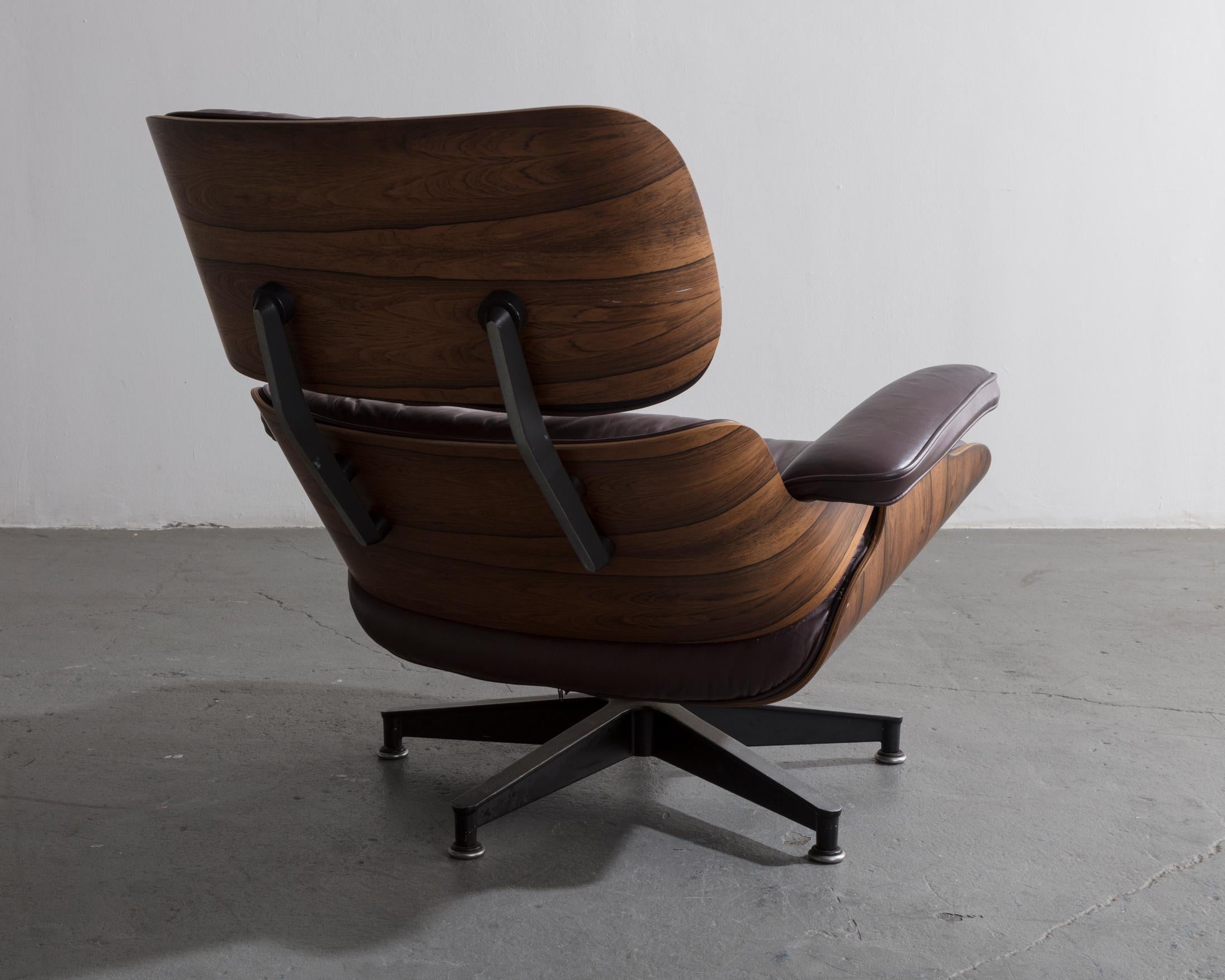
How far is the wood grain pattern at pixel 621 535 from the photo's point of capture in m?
1.24

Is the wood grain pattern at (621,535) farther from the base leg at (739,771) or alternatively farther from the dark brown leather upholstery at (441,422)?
the base leg at (739,771)

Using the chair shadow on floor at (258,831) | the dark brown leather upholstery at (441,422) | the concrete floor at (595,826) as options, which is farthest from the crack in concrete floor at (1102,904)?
the dark brown leather upholstery at (441,422)

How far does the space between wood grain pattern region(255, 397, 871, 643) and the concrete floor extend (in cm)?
33

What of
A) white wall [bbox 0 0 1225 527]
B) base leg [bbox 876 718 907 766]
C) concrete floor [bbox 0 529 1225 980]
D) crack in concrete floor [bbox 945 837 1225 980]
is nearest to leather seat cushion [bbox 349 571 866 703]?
concrete floor [bbox 0 529 1225 980]

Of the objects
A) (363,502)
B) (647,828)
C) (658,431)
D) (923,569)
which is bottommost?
(923,569)

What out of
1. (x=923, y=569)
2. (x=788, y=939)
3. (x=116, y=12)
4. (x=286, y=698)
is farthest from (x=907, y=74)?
(x=788, y=939)

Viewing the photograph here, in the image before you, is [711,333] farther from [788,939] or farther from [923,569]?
[923,569]

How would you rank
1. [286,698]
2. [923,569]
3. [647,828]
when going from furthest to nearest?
[923,569], [286,698], [647,828]

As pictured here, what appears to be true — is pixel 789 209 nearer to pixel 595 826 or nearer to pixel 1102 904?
pixel 595 826

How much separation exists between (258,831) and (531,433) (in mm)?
755

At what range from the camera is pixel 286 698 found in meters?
2.11

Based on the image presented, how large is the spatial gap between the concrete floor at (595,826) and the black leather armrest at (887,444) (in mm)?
510

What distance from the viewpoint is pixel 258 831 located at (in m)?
1.61

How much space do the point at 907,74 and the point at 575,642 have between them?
239 centimetres
